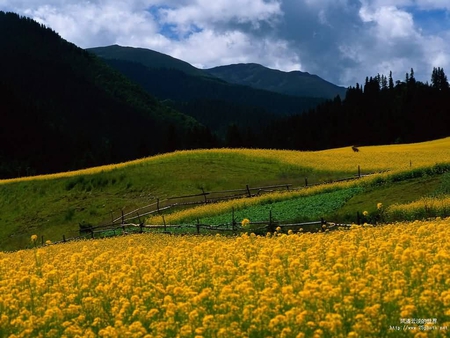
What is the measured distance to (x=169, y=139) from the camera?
11656 centimetres

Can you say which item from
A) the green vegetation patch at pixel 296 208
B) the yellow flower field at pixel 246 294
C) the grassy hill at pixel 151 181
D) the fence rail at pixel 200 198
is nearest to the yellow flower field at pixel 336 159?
the grassy hill at pixel 151 181

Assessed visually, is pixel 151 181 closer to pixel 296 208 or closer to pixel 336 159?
pixel 336 159

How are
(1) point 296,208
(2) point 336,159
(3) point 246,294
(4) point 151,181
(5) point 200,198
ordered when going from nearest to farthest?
(3) point 246,294 → (1) point 296,208 → (5) point 200,198 → (4) point 151,181 → (2) point 336,159

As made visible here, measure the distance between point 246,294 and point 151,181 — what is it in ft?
147

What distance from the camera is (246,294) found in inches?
368

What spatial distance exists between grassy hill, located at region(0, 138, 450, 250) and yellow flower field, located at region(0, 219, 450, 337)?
29.6 meters

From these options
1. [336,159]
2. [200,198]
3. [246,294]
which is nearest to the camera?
[246,294]

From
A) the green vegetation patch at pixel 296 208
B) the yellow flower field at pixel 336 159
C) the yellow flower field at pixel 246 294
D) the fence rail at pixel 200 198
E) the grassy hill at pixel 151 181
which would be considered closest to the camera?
the yellow flower field at pixel 246 294

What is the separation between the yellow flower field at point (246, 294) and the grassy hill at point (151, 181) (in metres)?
29.6

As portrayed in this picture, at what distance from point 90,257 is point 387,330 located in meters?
10.3

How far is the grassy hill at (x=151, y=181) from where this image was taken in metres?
49.2

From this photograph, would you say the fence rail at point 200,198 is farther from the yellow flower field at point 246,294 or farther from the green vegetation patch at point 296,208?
the yellow flower field at point 246,294

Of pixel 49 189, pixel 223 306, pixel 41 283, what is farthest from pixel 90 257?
pixel 49 189

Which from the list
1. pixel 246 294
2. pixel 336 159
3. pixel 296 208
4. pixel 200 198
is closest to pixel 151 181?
pixel 200 198
